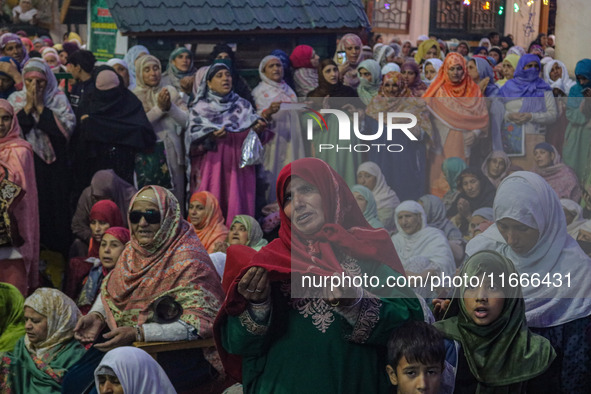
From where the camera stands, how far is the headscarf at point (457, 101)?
666cm

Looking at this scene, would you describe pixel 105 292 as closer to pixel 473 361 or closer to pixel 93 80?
pixel 473 361

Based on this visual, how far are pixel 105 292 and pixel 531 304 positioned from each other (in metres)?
1.89

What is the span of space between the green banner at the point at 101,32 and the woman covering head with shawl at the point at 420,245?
6.56 m

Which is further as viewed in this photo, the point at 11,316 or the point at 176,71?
the point at 176,71

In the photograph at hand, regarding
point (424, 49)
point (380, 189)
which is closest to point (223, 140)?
point (380, 189)

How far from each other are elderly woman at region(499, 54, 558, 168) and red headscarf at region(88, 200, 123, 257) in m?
2.41

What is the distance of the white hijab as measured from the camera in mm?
3812

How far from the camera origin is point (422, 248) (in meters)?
4.97

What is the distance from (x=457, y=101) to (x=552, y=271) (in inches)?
128

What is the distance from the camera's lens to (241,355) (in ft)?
11.3

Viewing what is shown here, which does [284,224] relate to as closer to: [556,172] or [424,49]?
[556,172]

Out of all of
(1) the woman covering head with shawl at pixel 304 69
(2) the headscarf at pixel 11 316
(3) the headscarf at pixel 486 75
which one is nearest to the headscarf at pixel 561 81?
(3) the headscarf at pixel 486 75

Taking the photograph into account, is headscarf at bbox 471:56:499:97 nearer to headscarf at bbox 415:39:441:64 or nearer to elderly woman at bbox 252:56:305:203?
elderly woman at bbox 252:56:305:203

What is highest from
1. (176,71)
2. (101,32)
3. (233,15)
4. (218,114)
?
(233,15)
